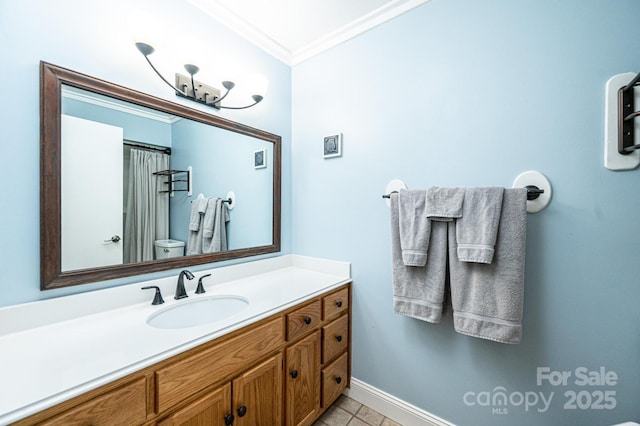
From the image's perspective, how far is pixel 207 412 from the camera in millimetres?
902

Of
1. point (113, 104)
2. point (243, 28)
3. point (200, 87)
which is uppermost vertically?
point (243, 28)

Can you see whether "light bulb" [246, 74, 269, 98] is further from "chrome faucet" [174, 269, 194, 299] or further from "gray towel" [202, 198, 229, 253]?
"chrome faucet" [174, 269, 194, 299]

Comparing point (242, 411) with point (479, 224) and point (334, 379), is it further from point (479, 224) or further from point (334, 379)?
point (479, 224)

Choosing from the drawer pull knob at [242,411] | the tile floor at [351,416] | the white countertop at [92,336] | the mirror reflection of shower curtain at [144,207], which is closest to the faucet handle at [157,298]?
the white countertop at [92,336]

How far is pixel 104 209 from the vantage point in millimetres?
1109

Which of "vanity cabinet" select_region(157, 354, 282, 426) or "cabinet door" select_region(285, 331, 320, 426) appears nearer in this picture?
"vanity cabinet" select_region(157, 354, 282, 426)

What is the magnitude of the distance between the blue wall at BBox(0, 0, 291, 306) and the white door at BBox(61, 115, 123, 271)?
0.08m

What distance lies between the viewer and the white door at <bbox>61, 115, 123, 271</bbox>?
1.01m

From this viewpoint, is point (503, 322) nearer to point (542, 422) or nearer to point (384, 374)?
point (542, 422)

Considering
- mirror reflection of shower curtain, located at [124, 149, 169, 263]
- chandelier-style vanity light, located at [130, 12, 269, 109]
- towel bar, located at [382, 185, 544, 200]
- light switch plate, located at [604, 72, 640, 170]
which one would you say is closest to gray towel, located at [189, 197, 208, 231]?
mirror reflection of shower curtain, located at [124, 149, 169, 263]

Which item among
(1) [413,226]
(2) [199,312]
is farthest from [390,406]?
(2) [199,312]

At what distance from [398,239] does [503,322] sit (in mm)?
550

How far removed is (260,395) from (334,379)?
0.59 metres

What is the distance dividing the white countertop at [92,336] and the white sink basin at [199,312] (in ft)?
0.09
